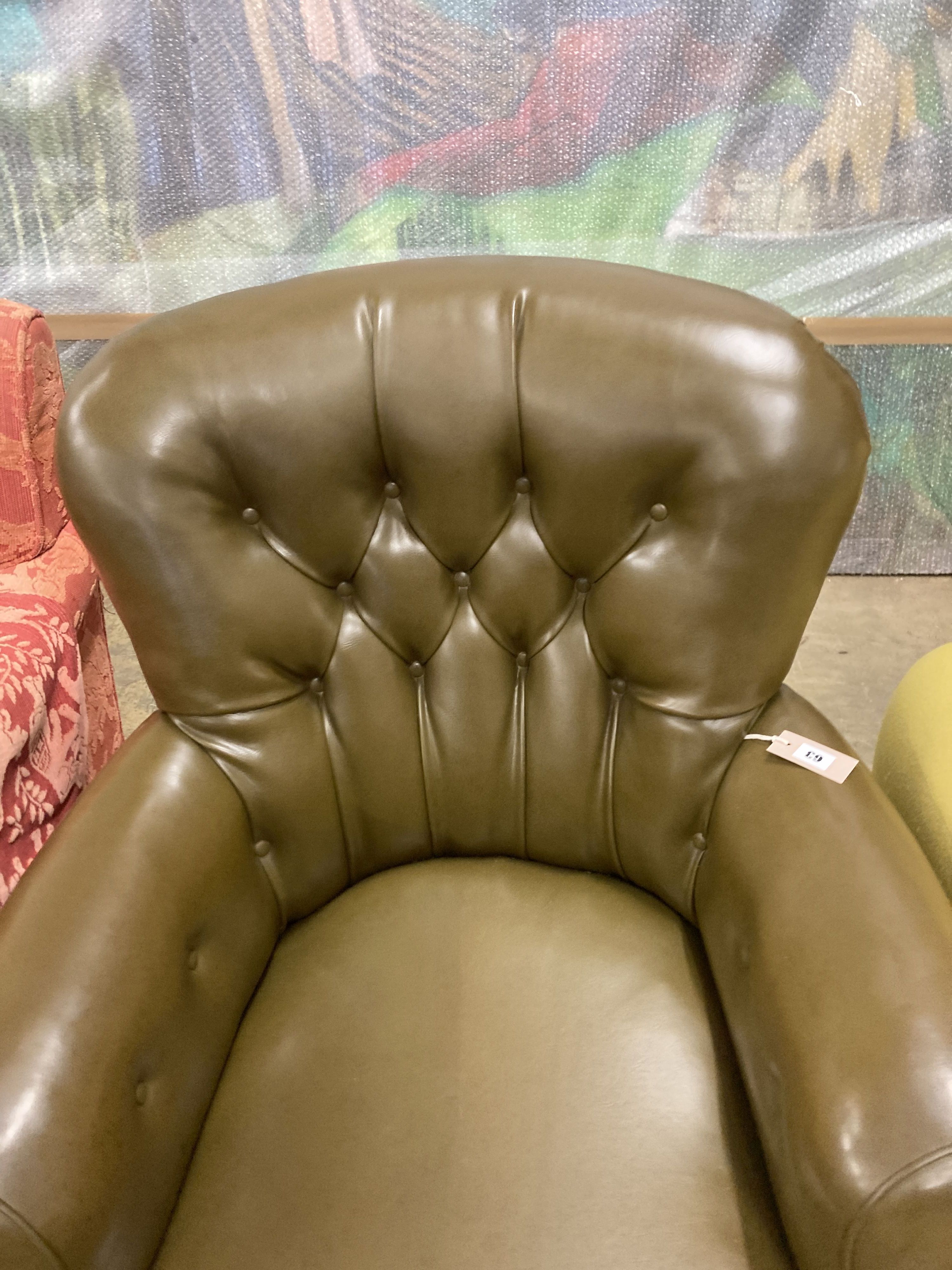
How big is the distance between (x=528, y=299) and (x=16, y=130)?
1520 millimetres

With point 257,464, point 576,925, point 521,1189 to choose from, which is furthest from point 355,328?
point 521,1189

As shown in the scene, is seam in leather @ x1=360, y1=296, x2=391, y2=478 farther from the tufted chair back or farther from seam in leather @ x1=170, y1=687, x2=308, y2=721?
seam in leather @ x1=170, y1=687, x2=308, y2=721

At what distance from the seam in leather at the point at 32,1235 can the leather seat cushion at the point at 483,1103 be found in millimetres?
117

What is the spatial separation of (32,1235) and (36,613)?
799mm

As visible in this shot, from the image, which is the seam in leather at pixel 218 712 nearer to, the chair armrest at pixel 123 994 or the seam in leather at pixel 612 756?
the chair armrest at pixel 123 994

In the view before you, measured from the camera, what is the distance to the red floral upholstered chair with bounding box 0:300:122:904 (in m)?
1.15

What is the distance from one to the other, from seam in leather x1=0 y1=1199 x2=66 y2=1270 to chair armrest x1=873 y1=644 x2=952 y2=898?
2.43ft

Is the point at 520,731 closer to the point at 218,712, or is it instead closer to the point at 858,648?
the point at 218,712

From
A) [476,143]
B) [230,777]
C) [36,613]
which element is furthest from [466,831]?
[476,143]

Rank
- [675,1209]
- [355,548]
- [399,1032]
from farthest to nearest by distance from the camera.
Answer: [355,548] < [399,1032] < [675,1209]

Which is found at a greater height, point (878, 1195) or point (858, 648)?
point (878, 1195)

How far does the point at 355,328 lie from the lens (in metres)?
0.92

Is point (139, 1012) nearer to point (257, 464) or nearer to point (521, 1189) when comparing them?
point (521, 1189)

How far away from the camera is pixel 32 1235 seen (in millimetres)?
617
